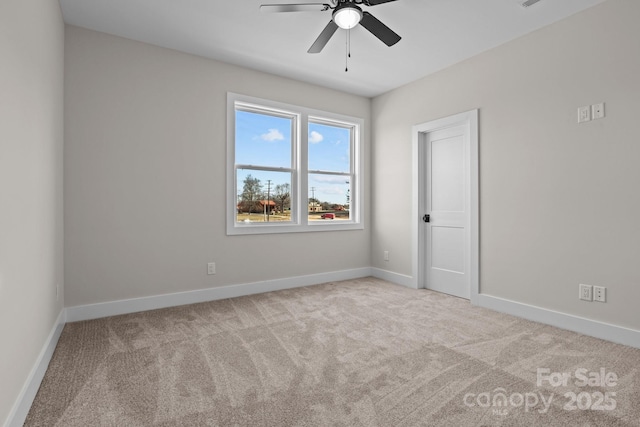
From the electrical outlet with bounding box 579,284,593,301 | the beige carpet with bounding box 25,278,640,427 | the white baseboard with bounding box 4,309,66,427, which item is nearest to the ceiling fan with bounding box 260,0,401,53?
the beige carpet with bounding box 25,278,640,427

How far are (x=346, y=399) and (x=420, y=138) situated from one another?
3390 mm

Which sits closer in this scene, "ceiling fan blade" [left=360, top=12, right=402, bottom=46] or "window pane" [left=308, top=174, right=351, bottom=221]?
"ceiling fan blade" [left=360, top=12, right=402, bottom=46]

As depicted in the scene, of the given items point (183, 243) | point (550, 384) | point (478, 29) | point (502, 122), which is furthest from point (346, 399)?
point (478, 29)

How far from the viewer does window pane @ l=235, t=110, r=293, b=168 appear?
158 inches

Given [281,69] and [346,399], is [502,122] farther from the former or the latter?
[346,399]

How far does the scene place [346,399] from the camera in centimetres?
179

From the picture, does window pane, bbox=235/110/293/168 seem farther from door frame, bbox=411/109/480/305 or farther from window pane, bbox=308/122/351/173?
door frame, bbox=411/109/480/305

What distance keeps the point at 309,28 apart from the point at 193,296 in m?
2.97

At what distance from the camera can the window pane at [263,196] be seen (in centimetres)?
403

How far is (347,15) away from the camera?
7.87 ft

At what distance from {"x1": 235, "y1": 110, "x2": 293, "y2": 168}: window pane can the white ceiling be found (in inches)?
24.3

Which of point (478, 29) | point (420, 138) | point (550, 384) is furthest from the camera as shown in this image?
point (420, 138)

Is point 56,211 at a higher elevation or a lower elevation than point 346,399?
higher

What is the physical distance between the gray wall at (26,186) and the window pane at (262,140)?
1804mm
